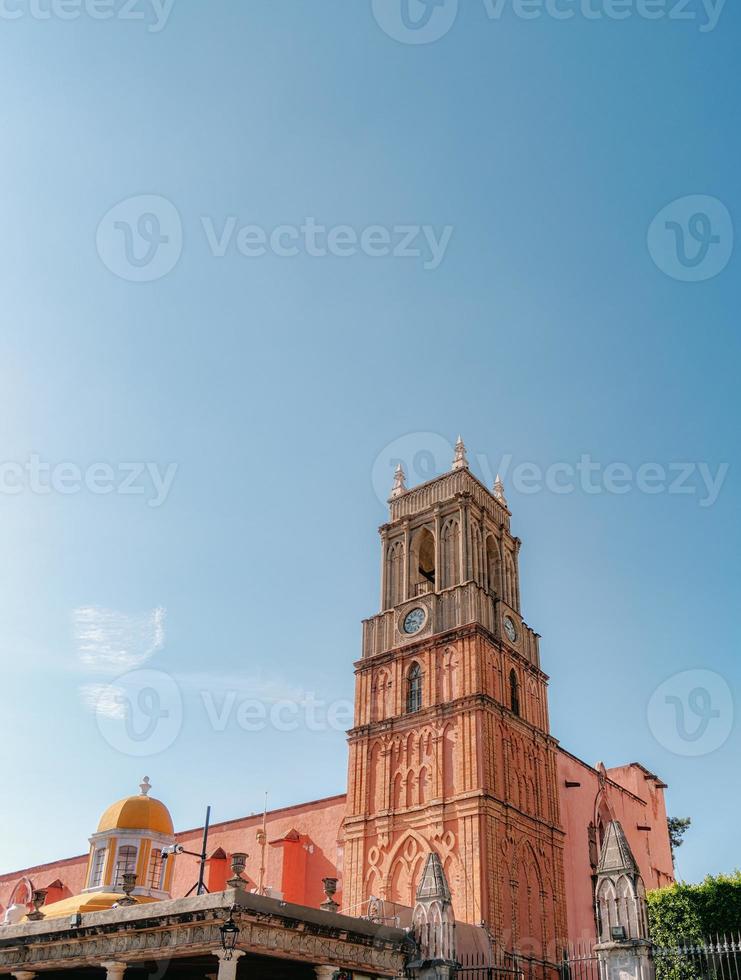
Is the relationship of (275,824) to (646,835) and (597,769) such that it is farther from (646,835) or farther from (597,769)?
(646,835)

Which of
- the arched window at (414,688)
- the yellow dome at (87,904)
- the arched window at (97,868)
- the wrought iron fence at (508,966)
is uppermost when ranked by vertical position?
the arched window at (414,688)

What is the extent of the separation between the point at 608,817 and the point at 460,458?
20.4 meters

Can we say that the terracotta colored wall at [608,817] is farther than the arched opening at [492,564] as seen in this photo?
No

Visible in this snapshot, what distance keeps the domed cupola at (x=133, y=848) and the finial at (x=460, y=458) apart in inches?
848

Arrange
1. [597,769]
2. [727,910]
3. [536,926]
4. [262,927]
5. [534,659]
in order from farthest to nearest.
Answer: [597,769]
[534,659]
[536,926]
[727,910]
[262,927]

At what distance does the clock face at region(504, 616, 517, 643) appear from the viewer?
42438 millimetres

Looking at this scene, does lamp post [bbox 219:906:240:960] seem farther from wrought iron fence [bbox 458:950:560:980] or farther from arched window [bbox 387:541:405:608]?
arched window [bbox 387:541:405:608]

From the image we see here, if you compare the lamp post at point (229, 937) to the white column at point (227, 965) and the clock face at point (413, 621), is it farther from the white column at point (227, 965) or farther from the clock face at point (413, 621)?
the clock face at point (413, 621)

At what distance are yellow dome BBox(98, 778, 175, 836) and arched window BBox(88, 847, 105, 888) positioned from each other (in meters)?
0.86

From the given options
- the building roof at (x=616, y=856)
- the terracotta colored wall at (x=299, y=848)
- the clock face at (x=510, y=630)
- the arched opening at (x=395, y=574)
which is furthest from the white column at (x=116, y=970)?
the clock face at (x=510, y=630)

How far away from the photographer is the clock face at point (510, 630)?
42.4 m

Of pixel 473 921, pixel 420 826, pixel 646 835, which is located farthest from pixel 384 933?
pixel 646 835

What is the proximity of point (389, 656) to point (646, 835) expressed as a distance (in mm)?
20311

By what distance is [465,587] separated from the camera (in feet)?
133
